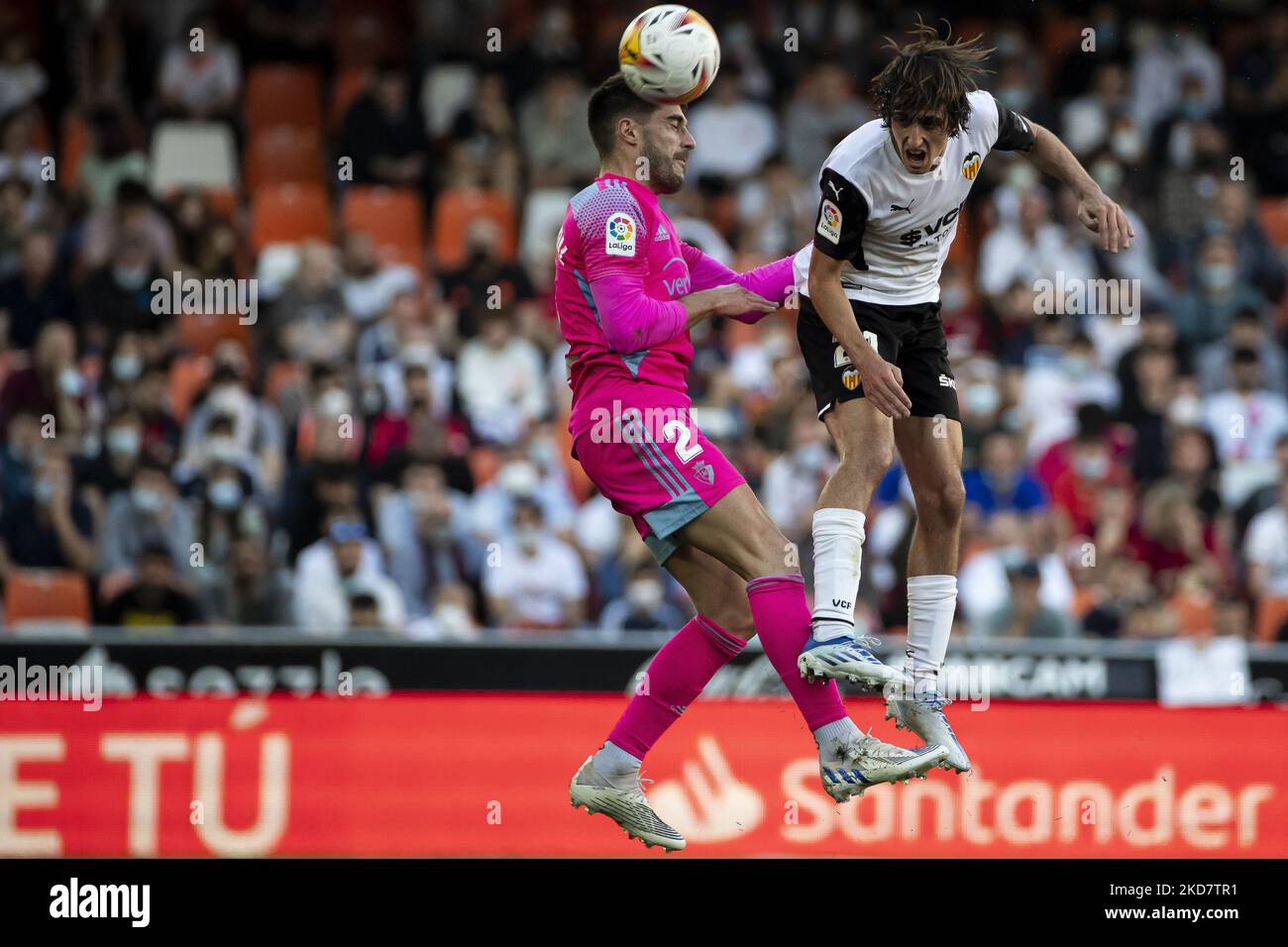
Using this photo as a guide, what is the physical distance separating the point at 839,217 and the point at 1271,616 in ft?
22.6

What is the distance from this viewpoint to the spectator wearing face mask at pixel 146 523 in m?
12.1

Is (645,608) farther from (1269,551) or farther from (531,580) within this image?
(1269,551)

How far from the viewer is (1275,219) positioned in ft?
50.3

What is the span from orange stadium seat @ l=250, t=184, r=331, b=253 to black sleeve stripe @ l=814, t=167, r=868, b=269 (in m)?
8.84

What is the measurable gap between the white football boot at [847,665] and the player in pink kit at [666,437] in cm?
3

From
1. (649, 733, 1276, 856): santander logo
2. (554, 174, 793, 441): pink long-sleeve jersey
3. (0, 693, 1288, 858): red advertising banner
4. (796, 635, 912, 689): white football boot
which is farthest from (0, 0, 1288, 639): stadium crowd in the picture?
(796, 635, 912, 689): white football boot

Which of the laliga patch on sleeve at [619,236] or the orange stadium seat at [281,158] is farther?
the orange stadium seat at [281,158]

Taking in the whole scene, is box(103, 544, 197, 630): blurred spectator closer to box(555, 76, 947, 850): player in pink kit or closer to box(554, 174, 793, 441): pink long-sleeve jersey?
box(555, 76, 947, 850): player in pink kit

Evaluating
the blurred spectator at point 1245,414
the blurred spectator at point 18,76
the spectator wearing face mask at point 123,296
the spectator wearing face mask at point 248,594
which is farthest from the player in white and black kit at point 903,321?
the blurred spectator at point 18,76

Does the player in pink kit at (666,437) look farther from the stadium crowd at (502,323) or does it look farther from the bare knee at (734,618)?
the stadium crowd at (502,323)

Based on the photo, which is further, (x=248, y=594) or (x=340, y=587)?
(x=248, y=594)

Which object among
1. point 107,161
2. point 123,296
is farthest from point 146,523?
point 107,161
